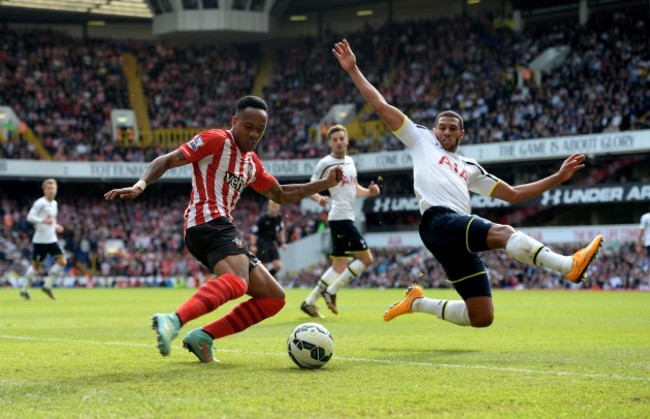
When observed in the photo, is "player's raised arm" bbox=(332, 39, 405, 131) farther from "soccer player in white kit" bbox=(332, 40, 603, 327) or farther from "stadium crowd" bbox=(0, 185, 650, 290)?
"stadium crowd" bbox=(0, 185, 650, 290)

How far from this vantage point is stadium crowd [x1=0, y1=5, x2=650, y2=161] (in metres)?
40.8

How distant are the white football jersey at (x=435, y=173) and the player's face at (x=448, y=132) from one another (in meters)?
0.05

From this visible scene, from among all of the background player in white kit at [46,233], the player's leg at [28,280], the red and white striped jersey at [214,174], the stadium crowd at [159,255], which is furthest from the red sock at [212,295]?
the stadium crowd at [159,255]

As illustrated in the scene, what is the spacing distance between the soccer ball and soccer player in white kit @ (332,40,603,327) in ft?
5.53

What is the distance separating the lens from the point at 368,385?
661 cm

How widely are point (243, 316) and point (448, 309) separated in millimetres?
2389

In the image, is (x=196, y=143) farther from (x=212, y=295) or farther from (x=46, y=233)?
(x=46, y=233)

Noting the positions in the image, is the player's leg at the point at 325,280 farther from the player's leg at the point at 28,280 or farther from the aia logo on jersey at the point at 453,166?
the player's leg at the point at 28,280

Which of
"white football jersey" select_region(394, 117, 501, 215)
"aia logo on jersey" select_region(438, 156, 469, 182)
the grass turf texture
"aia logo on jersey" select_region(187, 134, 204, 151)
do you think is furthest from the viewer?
"aia logo on jersey" select_region(438, 156, 469, 182)

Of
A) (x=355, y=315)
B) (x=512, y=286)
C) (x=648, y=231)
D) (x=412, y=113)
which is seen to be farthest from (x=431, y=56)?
(x=355, y=315)

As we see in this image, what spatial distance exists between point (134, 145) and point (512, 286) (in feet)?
73.7

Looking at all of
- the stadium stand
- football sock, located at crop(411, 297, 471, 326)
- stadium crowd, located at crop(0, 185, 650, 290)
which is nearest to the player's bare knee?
football sock, located at crop(411, 297, 471, 326)

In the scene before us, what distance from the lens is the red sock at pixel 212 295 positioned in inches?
285

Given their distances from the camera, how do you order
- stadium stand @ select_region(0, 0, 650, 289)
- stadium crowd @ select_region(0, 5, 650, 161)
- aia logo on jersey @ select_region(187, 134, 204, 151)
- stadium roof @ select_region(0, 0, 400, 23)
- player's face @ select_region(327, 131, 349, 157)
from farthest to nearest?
stadium roof @ select_region(0, 0, 400, 23) → stadium crowd @ select_region(0, 5, 650, 161) → stadium stand @ select_region(0, 0, 650, 289) → player's face @ select_region(327, 131, 349, 157) → aia logo on jersey @ select_region(187, 134, 204, 151)
